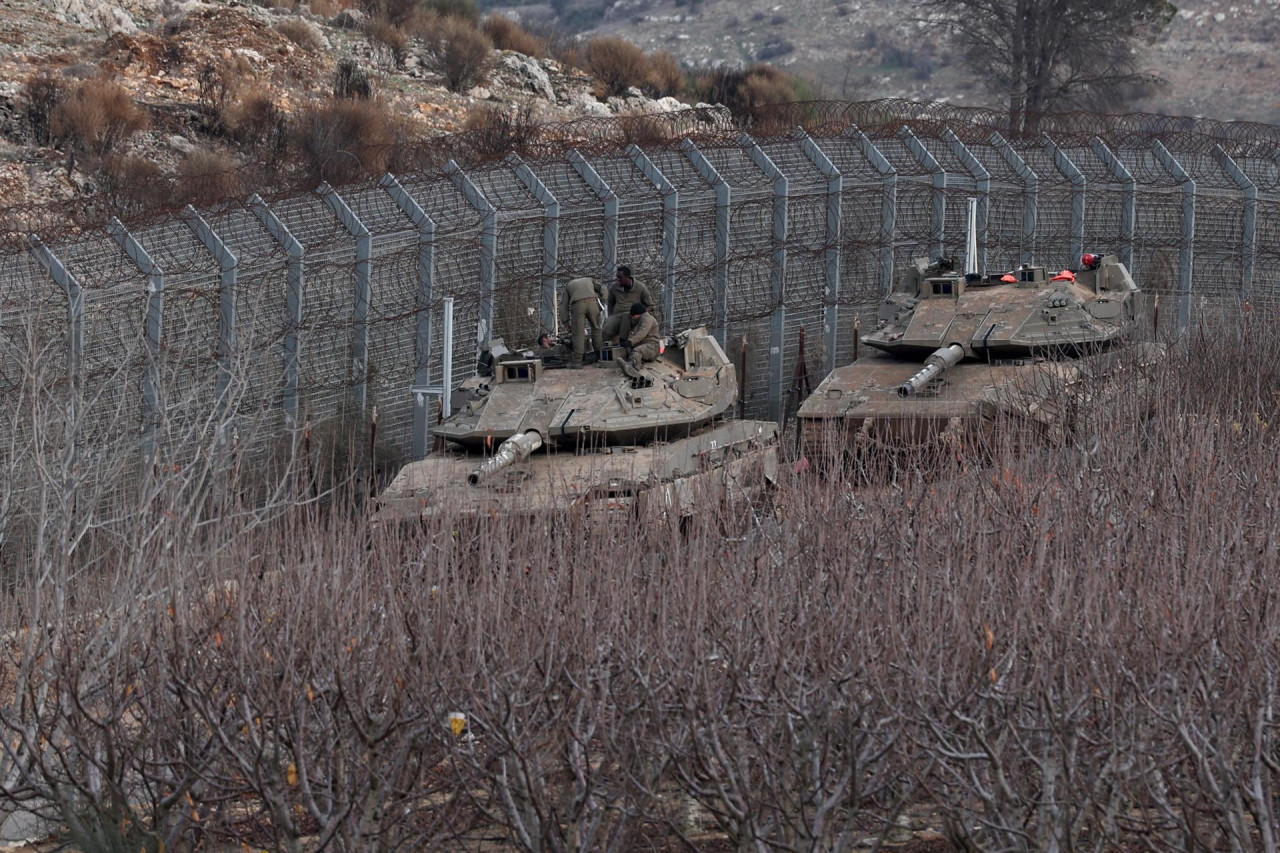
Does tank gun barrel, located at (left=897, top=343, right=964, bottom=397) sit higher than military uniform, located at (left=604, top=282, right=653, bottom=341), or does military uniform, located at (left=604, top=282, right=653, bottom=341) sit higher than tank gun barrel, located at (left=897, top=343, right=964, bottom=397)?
military uniform, located at (left=604, top=282, right=653, bottom=341)

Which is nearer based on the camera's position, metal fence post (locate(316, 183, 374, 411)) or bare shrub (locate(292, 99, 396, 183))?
metal fence post (locate(316, 183, 374, 411))

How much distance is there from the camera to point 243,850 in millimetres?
15359

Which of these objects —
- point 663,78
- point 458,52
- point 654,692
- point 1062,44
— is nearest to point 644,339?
point 654,692

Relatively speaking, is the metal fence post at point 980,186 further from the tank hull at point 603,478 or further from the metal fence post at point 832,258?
the tank hull at point 603,478

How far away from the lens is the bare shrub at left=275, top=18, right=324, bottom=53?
53688mm

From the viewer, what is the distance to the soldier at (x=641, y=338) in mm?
26406

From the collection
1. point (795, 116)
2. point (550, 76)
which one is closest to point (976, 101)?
point (550, 76)

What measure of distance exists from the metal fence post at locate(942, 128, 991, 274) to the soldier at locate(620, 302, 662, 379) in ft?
33.6

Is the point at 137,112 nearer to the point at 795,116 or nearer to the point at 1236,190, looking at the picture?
the point at 795,116

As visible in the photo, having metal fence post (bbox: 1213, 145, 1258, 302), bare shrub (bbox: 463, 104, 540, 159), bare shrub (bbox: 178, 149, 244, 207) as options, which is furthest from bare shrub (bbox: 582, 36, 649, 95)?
metal fence post (bbox: 1213, 145, 1258, 302)

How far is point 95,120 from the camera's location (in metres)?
44.0

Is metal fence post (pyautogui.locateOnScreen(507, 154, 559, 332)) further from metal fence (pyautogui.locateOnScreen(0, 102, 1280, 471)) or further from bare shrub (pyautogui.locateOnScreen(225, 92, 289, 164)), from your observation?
bare shrub (pyautogui.locateOnScreen(225, 92, 289, 164))

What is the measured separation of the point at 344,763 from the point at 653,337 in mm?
13483

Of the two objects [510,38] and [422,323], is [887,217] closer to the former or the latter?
[422,323]
